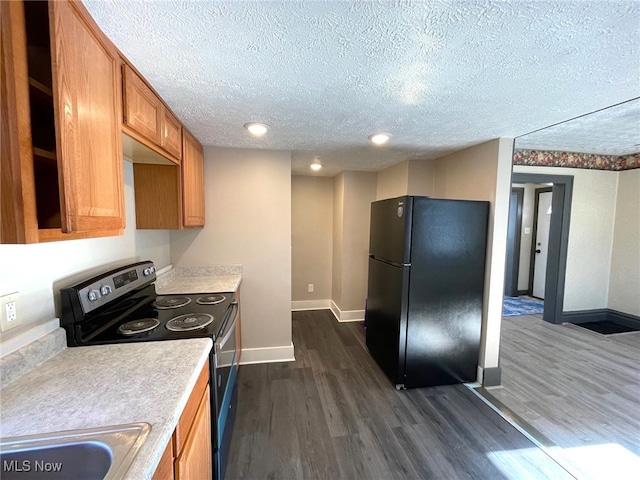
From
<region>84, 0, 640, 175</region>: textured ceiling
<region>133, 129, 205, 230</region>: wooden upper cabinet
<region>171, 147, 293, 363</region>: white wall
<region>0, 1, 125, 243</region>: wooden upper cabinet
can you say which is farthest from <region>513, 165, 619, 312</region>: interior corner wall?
<region>0, 1, 125, 243</region>: wooden upper cabinet

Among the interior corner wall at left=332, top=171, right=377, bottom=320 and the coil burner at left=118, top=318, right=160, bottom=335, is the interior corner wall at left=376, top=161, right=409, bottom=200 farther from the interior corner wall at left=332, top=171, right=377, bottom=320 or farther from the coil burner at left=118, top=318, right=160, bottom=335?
the coil burner at left=118, top=318, right=160, bottom=335

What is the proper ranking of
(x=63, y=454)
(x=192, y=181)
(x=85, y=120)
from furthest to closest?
(x=192, y=181) → (x=85, y=120) → (x=63, y=454)

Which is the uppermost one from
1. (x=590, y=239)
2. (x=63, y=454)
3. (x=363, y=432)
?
(x=590, y=239)

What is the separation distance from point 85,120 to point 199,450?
1320 millimetres

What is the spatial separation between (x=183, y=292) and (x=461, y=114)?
7.91ft

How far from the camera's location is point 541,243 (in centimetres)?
486

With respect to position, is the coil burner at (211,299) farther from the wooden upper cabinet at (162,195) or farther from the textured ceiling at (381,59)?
the textured ceiling at (381,59)

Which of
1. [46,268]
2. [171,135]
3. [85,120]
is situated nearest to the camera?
[85,120]

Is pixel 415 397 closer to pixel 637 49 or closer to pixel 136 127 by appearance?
pixel 637 49

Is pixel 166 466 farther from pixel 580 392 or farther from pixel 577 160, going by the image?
pixel 577 160

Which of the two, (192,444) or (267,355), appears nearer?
(192,444)

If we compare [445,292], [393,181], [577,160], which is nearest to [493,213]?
[445,292]

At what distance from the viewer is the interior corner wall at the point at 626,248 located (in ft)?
11.1

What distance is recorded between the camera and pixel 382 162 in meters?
3.33
